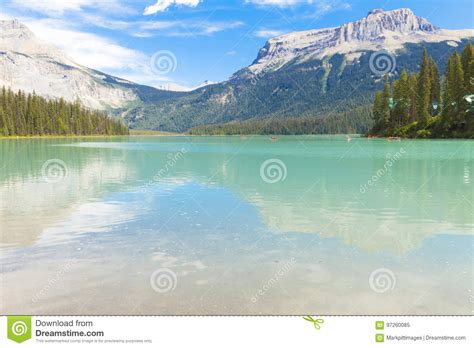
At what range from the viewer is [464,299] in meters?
9.49

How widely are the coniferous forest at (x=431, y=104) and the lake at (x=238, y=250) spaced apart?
81.6m

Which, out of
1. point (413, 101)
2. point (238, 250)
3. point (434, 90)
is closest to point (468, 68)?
point (434, 90)

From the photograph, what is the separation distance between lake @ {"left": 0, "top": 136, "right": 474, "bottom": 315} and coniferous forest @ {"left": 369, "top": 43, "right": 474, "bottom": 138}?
268ft

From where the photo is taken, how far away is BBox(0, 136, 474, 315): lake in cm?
949

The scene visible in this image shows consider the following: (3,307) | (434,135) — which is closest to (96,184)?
(3,307)

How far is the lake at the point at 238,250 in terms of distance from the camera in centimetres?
949

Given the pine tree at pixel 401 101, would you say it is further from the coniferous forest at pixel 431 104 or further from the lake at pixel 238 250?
the lake at pixel 238 250

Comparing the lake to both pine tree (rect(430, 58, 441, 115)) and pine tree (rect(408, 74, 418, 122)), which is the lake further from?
pine tree (rect(430, 58, 441, 115))

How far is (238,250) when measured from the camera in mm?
13461

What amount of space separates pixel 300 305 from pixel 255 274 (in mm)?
2177

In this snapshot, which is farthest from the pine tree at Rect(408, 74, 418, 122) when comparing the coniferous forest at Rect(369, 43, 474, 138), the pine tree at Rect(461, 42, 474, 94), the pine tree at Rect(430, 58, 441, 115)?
the pine tree at Rect(461, 42, 474, 94)

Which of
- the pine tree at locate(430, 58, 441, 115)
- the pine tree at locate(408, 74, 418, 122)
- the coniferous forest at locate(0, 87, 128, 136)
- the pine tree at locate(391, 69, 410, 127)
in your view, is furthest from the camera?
the coniferous forest at locate(0, 87, 128, 136)

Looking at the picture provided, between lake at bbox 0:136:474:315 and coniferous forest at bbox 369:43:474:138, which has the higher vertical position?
coniferous forest at bbox 369:43:474:138
